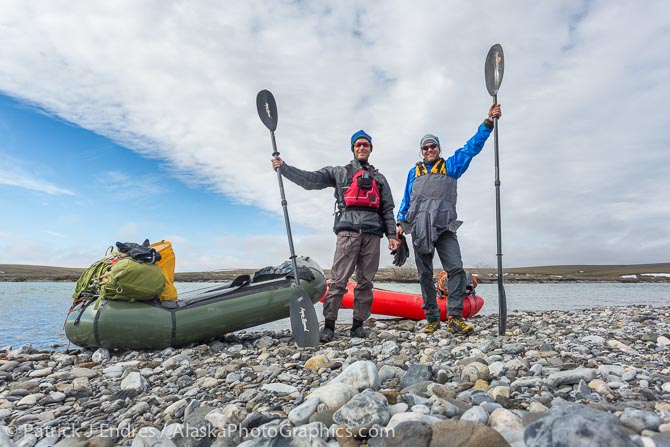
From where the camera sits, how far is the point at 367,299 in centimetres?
589

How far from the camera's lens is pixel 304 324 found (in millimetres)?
5441

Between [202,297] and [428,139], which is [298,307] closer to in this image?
[202,297]

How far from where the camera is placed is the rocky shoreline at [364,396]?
2014 millimetres

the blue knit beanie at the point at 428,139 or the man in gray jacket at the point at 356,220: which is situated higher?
the blue knit beanie at the point at 428,139

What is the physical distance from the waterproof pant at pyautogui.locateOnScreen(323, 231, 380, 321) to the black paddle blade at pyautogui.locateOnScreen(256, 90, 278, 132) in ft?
8.20

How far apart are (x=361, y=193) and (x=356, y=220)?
407 millimetres

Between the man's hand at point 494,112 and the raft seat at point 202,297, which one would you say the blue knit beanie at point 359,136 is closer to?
the man's hand at point 494,112

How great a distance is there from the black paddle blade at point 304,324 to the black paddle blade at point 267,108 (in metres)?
3.12

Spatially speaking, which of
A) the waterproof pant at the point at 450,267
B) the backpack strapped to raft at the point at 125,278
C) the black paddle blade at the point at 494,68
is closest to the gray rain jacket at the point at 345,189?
the waterproof pant at the point at 450,267

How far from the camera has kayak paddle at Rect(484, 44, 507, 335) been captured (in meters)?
5.48

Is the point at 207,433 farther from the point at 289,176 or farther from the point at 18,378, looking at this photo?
the point at 289,176

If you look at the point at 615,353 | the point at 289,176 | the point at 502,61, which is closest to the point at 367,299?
the point at 289,176

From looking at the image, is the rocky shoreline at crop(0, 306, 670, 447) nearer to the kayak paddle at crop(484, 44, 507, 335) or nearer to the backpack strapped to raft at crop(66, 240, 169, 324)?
the kayak paddle at crop(484, 44, 507, 335)

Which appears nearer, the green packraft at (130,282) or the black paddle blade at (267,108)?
the green packraft at (130,282)
